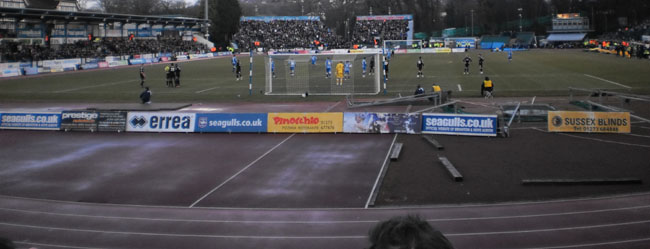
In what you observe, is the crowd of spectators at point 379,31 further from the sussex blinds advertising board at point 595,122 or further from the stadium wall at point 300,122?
the sussex blinds advertising board at point 595,122

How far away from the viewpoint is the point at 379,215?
12820mm

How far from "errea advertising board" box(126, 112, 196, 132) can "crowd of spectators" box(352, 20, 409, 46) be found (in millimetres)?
89365

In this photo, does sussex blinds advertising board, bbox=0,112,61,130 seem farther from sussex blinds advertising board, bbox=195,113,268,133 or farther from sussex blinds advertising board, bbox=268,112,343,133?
sussex blinds advertising board, bbox=268,112,343,133

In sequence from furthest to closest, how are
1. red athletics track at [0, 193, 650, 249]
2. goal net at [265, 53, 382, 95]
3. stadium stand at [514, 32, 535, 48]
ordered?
stadium stand at [514, 32, 535, 48], goal net at [265, 53, 382, 95], red athletics track at [0, 193, 650, 249]

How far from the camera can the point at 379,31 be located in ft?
381

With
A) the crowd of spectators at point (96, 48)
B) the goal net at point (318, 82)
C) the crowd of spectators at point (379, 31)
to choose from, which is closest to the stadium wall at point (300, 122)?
the goal net at point (318, 82)

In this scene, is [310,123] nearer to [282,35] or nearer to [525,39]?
[282,35]

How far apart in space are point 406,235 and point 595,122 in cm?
2206

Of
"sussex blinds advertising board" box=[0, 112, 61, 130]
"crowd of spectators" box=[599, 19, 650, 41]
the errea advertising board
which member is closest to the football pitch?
"sussex blinds advertising board" box=[0, 112, 61, 130]

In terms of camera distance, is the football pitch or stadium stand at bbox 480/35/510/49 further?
stadium stand at bbox 480/35/510/49

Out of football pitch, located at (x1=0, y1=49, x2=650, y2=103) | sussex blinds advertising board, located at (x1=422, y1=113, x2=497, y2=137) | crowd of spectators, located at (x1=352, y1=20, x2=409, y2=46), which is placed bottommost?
sussex blinds advertising board, located at (x1=422, y1=113, x2=497, y2=137)

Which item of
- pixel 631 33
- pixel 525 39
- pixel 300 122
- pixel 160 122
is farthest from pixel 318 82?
pixel 525 39

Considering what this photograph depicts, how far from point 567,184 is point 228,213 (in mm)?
9387

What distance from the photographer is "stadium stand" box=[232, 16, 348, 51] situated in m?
114
